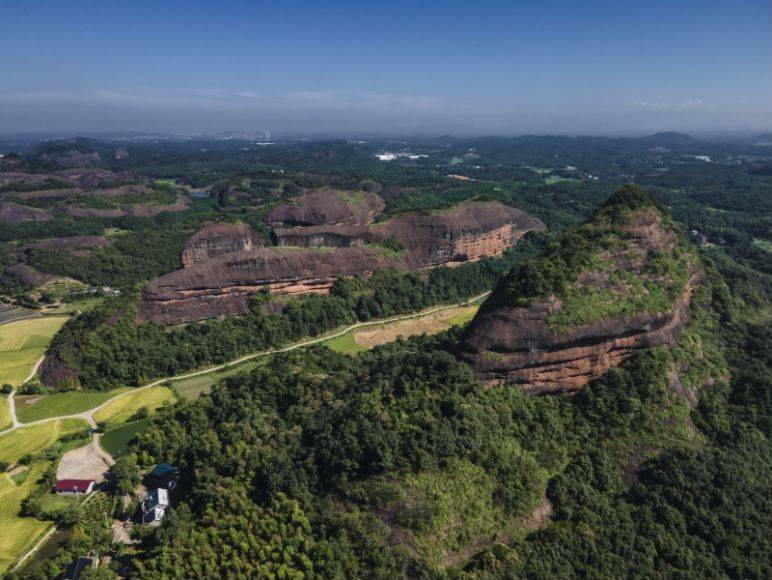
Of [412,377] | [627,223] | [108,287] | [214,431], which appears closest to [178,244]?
[108,287]

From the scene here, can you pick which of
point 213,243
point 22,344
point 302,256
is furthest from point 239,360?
point 22,344

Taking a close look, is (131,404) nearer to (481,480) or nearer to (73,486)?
(73,486)

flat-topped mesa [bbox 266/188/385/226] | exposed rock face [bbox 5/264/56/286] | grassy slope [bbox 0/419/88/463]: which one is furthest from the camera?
flat-topped mesa [bbox 266/188/385/226]

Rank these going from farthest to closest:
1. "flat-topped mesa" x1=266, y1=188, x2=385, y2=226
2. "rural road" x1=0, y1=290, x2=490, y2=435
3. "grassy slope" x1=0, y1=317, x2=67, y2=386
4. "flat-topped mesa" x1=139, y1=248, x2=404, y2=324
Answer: "flat-topped mesa" x1=266, y1=188, x2=385, y2=226 → "flat-topped mesa" x1=139, y1=248, x2=404, y2=324 → "grassy slope" x1=0, y1=317, x2=67, y2=386 → "rural road" x1=0, y1=290, x2=490, y2=435

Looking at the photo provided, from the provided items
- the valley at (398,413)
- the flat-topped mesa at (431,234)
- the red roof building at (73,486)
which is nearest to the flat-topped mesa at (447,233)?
the flat-topped mesa at (431,234)

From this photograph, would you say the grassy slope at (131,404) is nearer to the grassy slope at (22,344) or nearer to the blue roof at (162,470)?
the blue roof at (162,470)

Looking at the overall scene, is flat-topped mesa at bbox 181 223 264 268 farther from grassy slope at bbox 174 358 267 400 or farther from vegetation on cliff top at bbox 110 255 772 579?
vegetation on cliff top at bbox 110 255 772 579

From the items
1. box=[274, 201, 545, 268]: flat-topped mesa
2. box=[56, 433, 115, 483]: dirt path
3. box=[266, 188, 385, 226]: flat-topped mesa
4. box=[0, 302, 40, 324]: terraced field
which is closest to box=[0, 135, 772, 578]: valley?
box=[56, 433, 115, 483]: dirt path
